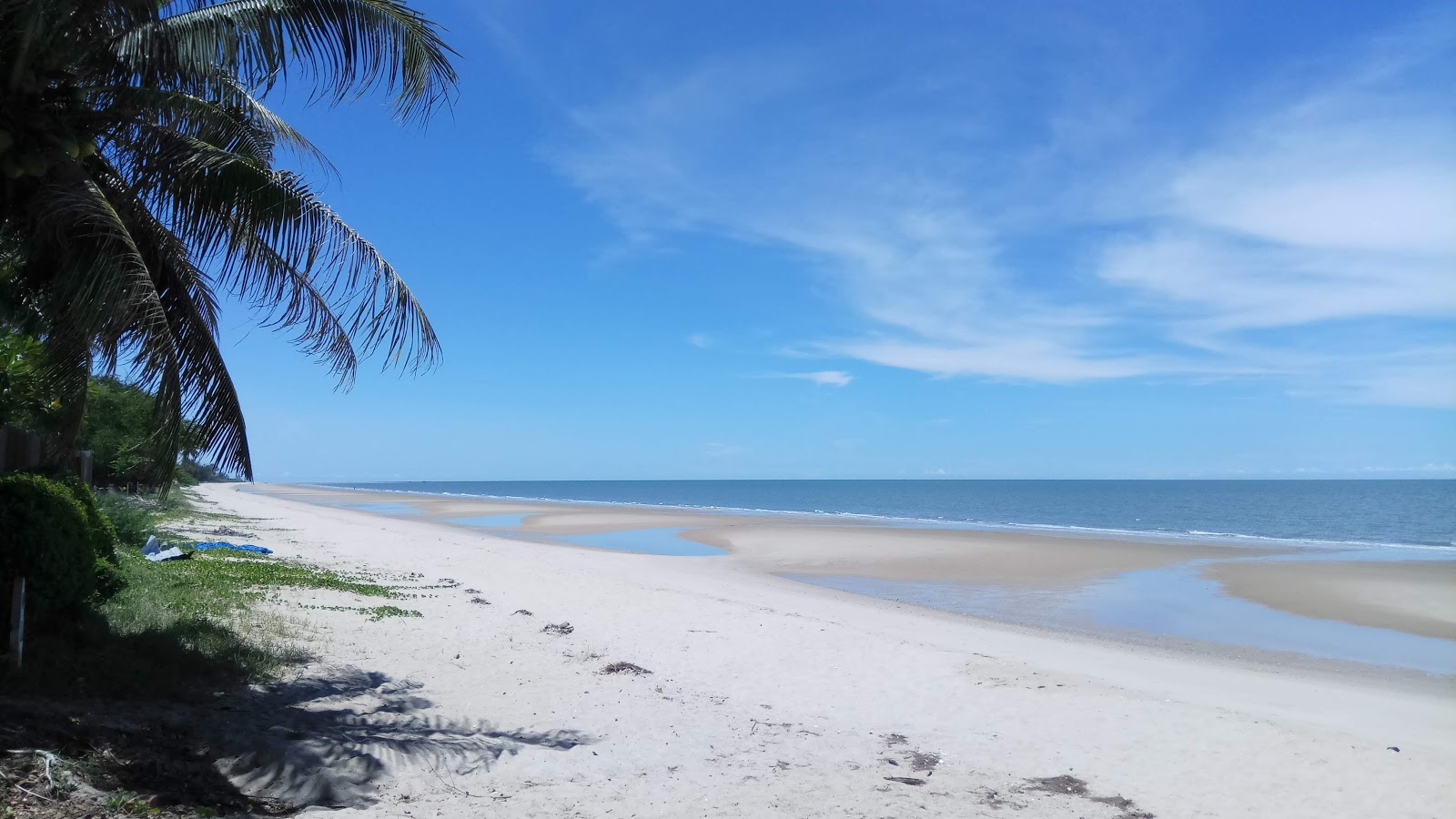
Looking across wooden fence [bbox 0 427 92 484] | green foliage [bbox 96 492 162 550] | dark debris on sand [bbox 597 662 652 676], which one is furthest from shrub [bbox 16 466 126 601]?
green foliage [bbox 96 492 162 550]

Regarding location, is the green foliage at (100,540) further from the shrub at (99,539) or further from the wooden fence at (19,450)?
the wooden fence at (19,450)

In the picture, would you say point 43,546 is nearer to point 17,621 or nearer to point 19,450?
point 17,621

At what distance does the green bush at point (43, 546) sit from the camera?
634cm

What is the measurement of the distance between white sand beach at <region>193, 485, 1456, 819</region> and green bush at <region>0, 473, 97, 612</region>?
6.59ft

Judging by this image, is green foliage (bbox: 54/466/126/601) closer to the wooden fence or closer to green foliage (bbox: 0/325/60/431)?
green foliage (bbox: 0/325/60/431)

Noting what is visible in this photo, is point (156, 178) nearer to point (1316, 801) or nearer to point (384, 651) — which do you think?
point (384, 651)

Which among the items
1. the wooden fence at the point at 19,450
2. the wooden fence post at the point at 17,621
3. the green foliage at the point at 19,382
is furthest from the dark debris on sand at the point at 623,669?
the wooden fence at the point at 19,450

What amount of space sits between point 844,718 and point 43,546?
6.32 m

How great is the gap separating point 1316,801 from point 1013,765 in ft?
6.70

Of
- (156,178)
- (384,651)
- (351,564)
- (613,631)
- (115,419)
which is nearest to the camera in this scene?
(156,178)

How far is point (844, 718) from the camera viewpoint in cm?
784

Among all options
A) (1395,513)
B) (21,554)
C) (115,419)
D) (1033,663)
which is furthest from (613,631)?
(1395,513)

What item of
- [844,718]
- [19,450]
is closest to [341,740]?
[844,718]

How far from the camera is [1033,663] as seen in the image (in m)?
10.9
